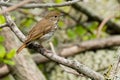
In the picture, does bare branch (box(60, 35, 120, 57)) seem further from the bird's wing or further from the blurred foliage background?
the bird's wing

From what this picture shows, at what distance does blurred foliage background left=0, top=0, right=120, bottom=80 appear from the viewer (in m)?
5.20

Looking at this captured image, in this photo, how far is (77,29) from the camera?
18.6 ft

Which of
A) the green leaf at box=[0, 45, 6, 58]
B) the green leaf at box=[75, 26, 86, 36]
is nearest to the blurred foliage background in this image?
the green leaf at box=[75, 26, 86, 36]

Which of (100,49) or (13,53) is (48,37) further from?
(100,49)

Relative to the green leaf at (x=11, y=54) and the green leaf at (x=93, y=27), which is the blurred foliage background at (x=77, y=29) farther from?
the green leaf at (x=11, y=54)

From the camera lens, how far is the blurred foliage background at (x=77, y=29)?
17.1 feet

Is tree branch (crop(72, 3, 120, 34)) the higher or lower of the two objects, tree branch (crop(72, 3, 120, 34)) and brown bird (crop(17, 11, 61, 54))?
the higher

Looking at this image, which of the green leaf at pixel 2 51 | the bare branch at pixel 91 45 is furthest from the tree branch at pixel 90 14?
the green leaf at pixel 2 51

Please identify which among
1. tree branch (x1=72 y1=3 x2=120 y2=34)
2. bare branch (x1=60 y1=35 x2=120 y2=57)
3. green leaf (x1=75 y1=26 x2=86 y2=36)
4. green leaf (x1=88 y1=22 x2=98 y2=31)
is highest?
tree branch (x1=72 y1=3 x2=120 y2=34)

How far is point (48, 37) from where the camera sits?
3.99m

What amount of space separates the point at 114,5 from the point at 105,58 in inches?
51.4

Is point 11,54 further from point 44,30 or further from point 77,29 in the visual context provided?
point 77,29

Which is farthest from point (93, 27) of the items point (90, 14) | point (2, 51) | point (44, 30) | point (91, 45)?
point (2, 51)

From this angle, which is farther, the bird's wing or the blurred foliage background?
the blurred foliage background
